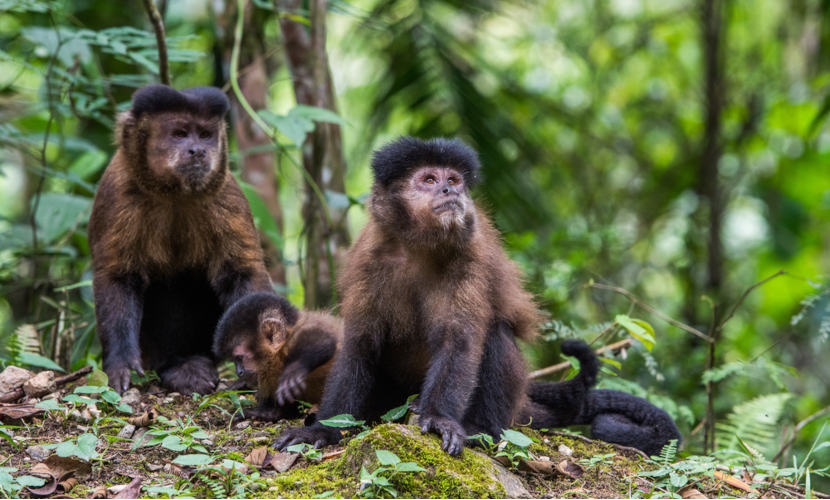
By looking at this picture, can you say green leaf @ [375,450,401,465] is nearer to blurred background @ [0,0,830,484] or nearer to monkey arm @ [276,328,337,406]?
monkey arm @ [276,328,337,406]

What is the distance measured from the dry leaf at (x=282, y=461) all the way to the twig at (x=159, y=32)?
150 inches

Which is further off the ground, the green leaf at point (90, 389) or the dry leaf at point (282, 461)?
the green leaf at point (90, 389)

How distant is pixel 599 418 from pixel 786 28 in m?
9.69

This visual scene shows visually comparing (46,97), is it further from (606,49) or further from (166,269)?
(606,49)

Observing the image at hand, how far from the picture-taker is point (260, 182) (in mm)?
9414

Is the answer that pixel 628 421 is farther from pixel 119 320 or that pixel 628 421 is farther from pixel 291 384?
pixel 119 320

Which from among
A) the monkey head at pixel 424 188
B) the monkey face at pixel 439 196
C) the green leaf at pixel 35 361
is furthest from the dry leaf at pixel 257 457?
the green leaf at pixel 35 361

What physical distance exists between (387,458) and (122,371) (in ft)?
9.16

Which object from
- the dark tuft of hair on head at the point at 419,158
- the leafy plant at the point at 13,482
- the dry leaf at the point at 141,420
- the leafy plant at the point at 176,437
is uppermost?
the dark tuft of hair on head at the point at 419,158

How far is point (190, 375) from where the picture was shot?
634 centimetres

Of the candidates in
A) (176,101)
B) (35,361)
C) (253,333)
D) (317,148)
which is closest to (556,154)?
(317,148)

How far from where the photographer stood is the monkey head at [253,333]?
581 centimetres

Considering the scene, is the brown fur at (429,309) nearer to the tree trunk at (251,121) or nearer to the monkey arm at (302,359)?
the monkey arm at (302,359)

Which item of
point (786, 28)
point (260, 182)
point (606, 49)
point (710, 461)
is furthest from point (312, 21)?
point (786, 28)
